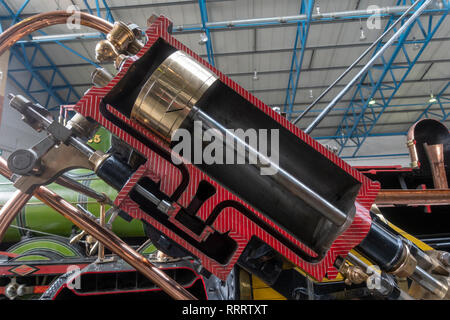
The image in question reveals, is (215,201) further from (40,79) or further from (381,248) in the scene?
(40,79)

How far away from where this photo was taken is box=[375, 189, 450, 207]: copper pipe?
4.83ft

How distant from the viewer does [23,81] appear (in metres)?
9.56

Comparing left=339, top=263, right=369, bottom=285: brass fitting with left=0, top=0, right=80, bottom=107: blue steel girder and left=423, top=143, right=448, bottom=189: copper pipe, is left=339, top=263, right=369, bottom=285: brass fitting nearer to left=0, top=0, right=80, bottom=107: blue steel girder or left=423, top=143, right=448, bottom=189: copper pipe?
left=423, top=143, right=448, bottom=189: copper pipe

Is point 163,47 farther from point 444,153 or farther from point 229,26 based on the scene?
point 229,26

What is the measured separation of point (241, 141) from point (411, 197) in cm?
126

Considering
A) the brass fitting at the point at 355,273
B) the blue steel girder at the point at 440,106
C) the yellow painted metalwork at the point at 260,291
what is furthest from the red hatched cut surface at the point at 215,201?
the blue steel girder at the point at 440,106

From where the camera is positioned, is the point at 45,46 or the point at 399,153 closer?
the point at 45,46

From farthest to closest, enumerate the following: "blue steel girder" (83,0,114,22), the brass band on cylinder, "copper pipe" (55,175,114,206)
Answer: "blue steel girder" (83,0,114,22)
"copper pipe" (55,175,114,206)
the brass band on cylinder

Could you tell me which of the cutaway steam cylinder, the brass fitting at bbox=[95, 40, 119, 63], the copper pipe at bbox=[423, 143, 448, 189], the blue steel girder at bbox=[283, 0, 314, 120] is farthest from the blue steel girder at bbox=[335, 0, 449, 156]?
the brass fitting at bbox=[95, 40, 119, 63]

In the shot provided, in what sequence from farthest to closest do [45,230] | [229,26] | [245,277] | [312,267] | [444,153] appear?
1. [229,26]
2. [45,230]
3. [444,153]
4. [245,277]
5. [312,267]

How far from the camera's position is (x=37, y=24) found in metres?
0.97
